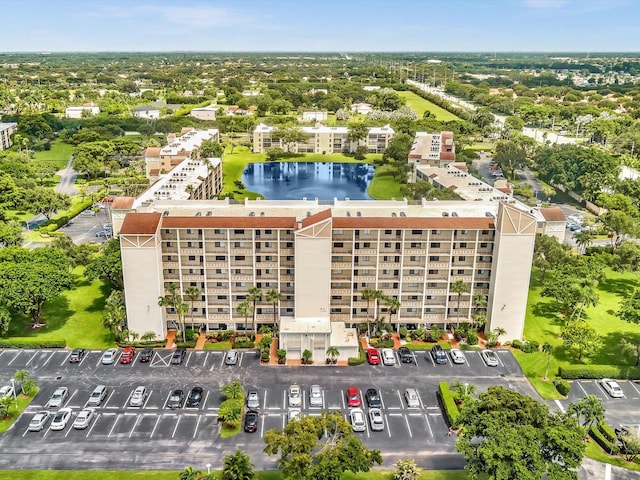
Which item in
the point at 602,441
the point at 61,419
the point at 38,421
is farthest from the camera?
the point at 61,419

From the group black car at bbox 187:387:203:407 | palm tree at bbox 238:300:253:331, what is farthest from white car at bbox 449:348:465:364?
black car at bbox 187:387:203:407

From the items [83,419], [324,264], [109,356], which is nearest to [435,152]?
[324,264]

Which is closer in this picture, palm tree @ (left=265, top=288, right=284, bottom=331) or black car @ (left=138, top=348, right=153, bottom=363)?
black car @ (left=138, top=348, right=153, bottom=363)

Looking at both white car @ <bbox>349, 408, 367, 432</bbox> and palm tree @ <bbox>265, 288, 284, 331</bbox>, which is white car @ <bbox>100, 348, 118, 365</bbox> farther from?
white car @ <bbox>349, 408, 367, 432</bbox>

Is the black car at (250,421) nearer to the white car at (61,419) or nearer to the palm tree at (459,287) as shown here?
the white car at (61,419)

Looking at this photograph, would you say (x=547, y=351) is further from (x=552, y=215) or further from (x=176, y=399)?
(x=176, y=399)

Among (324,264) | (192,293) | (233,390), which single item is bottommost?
(233,390)

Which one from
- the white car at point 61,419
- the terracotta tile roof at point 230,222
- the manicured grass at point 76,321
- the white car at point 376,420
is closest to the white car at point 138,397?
the white car at point 61,419
